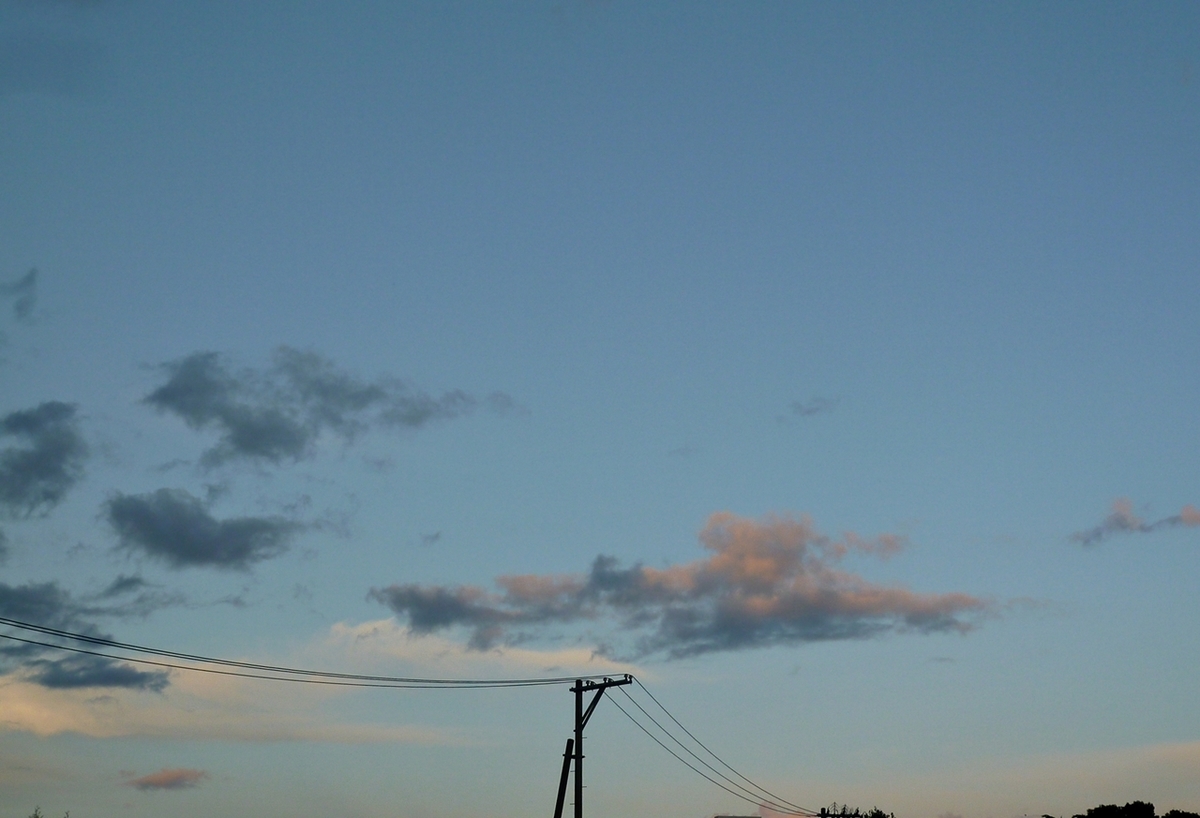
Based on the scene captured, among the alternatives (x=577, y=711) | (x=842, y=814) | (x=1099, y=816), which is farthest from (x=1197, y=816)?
(x=577, y=711)

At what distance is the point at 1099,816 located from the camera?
91312 millimetres

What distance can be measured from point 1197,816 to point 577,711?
54767mm

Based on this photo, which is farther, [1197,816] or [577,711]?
[1197,816]

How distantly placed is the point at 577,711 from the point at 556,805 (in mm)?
4681

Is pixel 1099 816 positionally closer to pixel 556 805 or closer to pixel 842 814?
pixel 842 814

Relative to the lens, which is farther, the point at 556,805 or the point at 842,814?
the point at 842,814

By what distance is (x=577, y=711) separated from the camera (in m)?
60.5

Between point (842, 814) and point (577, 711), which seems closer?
point (577, 711)

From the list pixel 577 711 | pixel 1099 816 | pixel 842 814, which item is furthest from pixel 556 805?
pixel 1099 816

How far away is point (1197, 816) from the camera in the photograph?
87.4 m

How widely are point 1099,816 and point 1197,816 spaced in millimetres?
6952

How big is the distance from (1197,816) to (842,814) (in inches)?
1039

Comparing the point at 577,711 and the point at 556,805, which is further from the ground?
the point at 577,711

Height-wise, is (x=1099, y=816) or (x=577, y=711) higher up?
(x=577, y=711)
